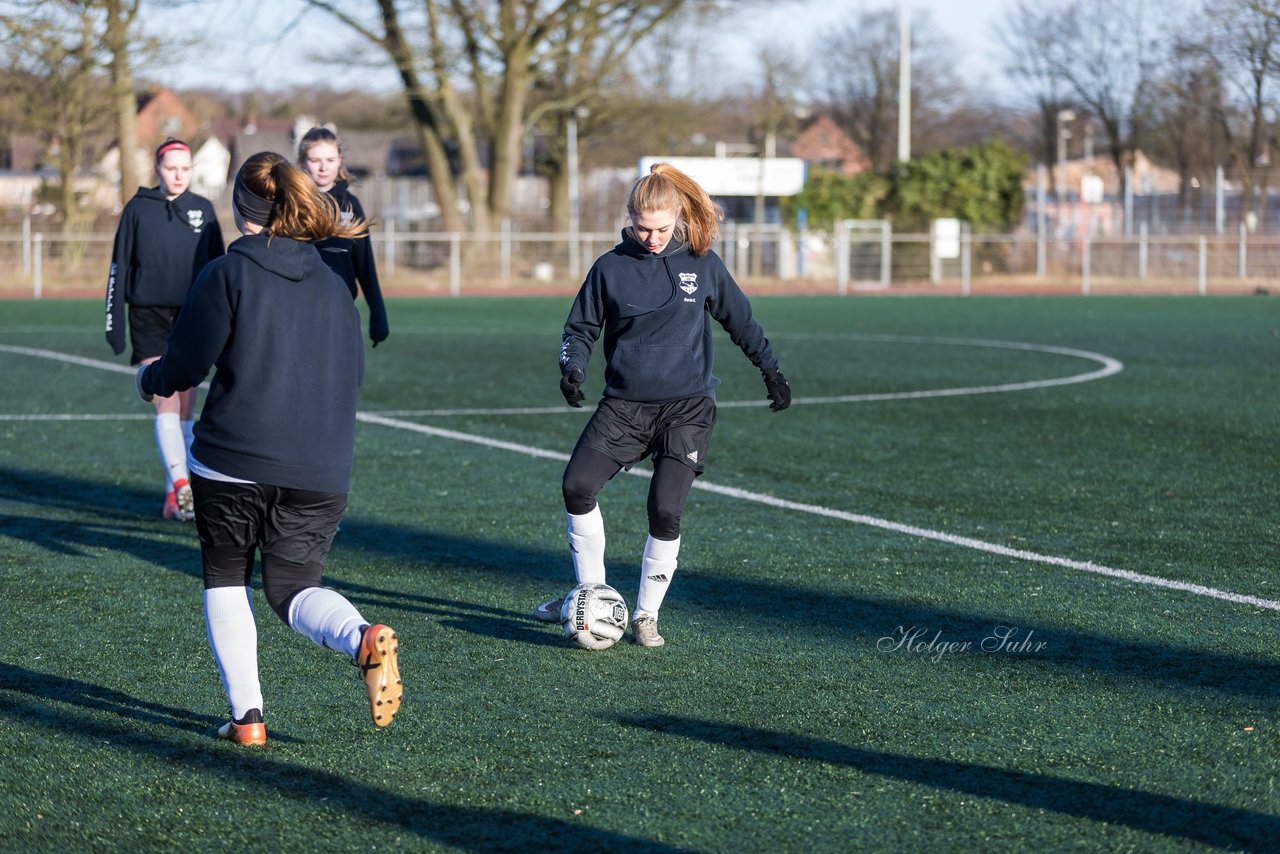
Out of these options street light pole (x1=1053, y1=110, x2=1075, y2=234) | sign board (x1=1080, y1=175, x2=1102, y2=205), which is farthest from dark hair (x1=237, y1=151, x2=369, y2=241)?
street light pole (x1=1053, y1=110, x2=1075, y2=234)

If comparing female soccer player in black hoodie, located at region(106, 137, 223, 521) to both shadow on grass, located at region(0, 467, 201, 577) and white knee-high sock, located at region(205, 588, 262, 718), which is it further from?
white knee-high sock, located at region(205, 588, 262, 718)

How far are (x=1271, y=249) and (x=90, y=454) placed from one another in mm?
36540

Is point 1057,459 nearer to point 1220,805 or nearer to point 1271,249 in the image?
point 1220,805

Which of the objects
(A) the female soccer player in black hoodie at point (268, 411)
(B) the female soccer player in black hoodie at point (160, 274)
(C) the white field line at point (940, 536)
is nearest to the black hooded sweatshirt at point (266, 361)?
(A) the female soccer player in black hoodie at point (268, 411)

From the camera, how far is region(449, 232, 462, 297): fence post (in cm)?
3709

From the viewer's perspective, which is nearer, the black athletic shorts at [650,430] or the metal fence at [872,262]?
the black athletic shorts at [650,430]

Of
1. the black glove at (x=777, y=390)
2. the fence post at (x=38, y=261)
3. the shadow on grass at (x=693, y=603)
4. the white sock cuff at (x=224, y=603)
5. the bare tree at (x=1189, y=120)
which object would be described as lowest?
the shadow on grass at (x=693, y=603)

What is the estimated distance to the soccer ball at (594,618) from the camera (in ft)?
17.9

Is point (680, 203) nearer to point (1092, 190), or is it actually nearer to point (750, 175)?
point (750, 175)

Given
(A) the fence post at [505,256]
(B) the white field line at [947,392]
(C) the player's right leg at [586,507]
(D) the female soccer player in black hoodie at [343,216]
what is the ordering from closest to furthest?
(C) the player's right leg at [586,507] < (D) the female soccer player in black hoodie at [343,216] < (B) the white field line at [947,392] < (A) the fence post at [505,256]

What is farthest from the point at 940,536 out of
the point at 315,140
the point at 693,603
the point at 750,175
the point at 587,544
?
the point at 750,175

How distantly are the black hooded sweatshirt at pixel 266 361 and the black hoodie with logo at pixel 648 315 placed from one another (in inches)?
52.2

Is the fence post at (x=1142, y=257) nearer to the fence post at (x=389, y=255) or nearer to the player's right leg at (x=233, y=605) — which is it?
the fence post at (x=389, y=255)

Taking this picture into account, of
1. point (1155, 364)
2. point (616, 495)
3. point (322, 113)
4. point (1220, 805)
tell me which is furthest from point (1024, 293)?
point (322, 113)
